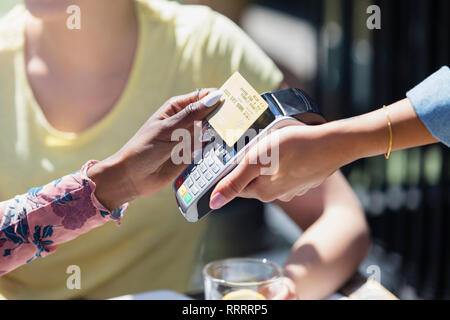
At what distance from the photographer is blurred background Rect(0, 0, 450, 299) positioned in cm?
173

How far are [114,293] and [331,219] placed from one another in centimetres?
41

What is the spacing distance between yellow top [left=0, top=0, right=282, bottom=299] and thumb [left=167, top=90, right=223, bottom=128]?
0.14 metres

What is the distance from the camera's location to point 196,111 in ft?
2.10

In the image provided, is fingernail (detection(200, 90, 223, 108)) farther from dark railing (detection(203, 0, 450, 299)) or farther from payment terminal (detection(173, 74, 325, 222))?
dark railing (detection(203, 0, 450, 299))

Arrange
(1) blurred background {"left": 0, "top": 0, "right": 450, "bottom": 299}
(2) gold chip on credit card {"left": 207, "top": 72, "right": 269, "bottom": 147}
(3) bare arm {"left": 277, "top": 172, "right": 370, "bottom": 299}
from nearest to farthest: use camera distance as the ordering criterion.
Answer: (2) gold chip on credit card {"left": 207, "top": 72, "right": 269, "bottom": 147} < (3) bare arm {"left": 277, "top": 172, "right": 370, "bottom": 299} < (1) blurred background {"left": 0, "top": 0, "right": 450, "bottom": 299}

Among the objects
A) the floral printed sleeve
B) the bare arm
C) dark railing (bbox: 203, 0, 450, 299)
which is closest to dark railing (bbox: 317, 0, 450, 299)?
dark railing (bbox: 203, 0, 450, 299)

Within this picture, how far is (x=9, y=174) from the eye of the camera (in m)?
0.85

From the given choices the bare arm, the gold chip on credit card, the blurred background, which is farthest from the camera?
the blurred background

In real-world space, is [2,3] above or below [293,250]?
above

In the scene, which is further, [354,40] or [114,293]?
[354,40]

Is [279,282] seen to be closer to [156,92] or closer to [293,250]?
[293,250]

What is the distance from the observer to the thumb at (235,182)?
2.05 feet
